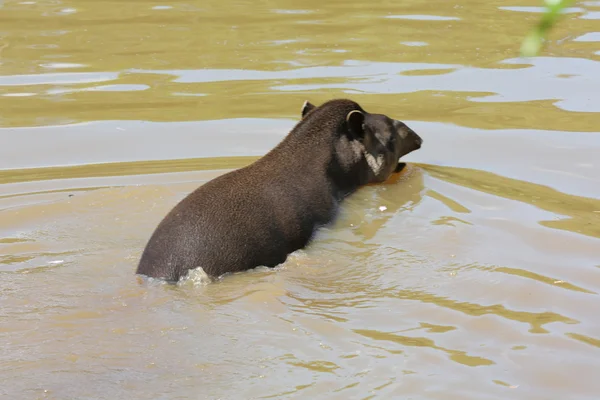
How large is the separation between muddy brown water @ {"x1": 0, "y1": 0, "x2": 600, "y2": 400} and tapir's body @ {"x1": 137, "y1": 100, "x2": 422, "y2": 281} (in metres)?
0.18

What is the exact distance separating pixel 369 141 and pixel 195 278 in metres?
3.22

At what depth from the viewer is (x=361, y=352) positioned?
5684mm

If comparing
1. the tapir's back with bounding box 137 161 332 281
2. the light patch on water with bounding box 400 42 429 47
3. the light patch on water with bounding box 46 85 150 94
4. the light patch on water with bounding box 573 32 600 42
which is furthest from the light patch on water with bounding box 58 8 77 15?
the tapir's back with bounding box 137 161 332 281

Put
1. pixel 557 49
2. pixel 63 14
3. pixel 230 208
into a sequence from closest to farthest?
pixel 230 208, pixel 557 49, pixel 63 14

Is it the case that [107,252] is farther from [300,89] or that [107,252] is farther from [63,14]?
[63,14]

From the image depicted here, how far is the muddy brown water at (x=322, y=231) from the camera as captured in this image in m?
5.56

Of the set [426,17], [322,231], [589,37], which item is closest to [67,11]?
[426,17]

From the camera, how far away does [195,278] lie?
6738 mm

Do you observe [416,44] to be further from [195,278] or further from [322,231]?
[195,278]

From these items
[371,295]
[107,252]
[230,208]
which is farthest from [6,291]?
[371,295]

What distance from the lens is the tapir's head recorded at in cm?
911

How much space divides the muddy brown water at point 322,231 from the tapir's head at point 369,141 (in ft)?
0.75

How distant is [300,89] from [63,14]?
6125 mm

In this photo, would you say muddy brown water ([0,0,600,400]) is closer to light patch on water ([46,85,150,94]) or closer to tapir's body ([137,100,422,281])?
light patch on water ([46,85,150,94])
